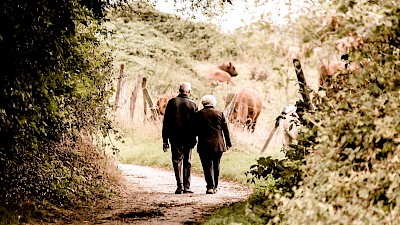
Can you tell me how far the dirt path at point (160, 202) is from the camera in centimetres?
826

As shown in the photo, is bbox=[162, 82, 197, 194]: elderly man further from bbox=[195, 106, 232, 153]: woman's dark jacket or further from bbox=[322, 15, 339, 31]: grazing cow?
bbox=[322, 15, 339, 31]: grazing cow

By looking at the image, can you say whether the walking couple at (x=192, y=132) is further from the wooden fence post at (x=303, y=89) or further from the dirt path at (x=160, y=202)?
the wooden fence post at (x=303, y=89)

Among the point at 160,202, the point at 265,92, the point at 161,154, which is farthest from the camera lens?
the point at 161,154

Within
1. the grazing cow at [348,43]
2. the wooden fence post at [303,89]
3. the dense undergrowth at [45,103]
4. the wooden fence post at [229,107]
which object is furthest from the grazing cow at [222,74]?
the grazing cow at [348,43]

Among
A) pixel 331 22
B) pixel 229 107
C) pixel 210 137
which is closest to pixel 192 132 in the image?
pixel 210 137

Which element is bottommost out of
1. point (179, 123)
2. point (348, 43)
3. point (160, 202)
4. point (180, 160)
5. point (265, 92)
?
point (160, 202)

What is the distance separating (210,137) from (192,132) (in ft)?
1.26

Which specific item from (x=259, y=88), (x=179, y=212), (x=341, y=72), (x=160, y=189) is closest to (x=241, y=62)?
(x=259, y=88)

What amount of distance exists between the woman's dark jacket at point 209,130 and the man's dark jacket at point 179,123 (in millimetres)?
152

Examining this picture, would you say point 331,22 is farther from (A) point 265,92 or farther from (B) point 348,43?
(A) point 265,92

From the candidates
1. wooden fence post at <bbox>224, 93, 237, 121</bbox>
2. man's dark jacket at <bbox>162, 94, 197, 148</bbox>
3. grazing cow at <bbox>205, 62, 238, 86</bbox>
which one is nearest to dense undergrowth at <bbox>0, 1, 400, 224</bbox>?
man's dark jacket at <bbox>162, 94, 197, 148</bbox>

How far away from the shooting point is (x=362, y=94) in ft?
15.0

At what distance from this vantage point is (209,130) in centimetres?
1092

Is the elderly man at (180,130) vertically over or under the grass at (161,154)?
over
